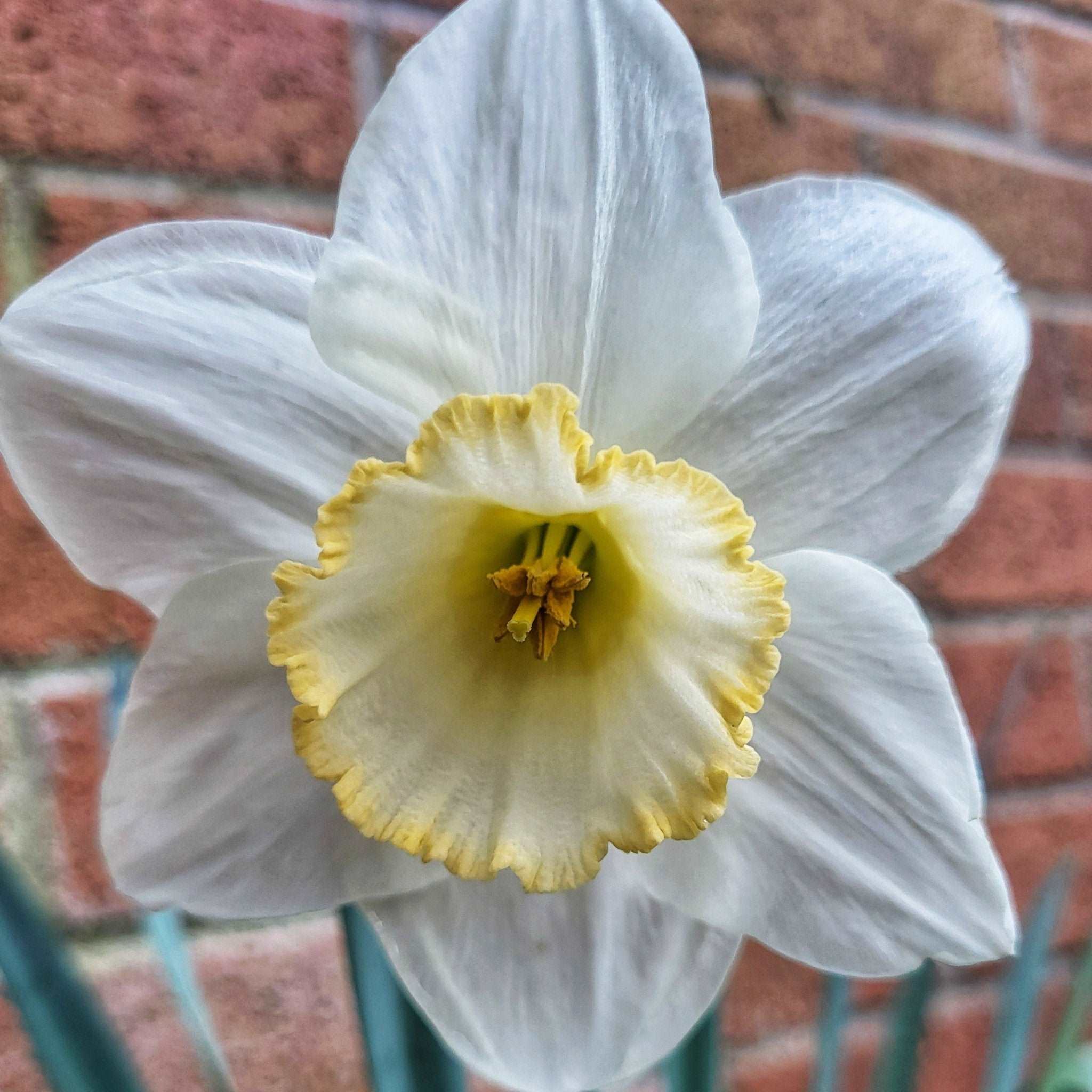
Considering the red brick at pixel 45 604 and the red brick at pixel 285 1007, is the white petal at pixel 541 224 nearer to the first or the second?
the red brick at pixel 45 604

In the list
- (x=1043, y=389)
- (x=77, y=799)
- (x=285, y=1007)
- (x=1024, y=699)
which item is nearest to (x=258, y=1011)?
(x=285, y=1007)

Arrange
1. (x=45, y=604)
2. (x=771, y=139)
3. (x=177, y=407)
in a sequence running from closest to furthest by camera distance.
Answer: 1. (x=177, y=407)
2. (x=45, y=604)
3. (x=771, y=139)

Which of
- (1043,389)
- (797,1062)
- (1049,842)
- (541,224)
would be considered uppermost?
(541,224)

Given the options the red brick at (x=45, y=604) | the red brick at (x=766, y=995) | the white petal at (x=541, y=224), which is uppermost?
the white petal at (x=541, y=224)

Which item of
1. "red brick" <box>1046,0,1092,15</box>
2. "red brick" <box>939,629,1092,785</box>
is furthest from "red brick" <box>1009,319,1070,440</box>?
"red brick" <box>1046,0,1092,15</box>

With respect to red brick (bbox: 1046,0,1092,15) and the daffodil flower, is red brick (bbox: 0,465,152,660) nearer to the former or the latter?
the daffodil flower

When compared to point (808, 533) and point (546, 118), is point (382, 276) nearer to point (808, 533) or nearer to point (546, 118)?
point (546, 118)

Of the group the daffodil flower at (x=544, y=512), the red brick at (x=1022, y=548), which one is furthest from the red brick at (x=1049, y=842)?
the daffodil flower at (x=544, y=512)

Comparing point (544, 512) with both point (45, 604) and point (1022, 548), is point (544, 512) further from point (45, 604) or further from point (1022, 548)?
point (1022, 548)
